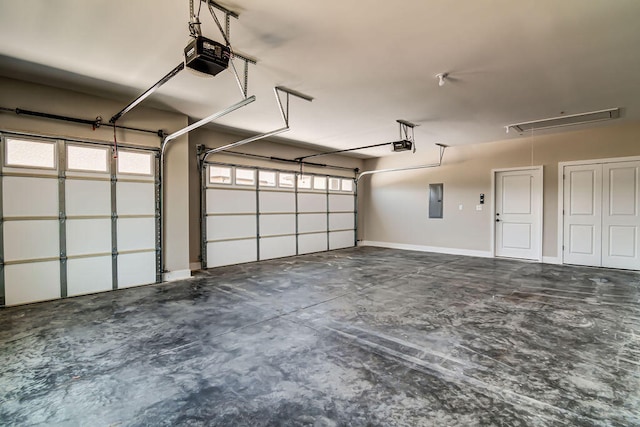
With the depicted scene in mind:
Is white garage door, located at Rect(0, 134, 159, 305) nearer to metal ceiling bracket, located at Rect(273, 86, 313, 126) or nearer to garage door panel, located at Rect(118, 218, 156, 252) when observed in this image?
garage door panel, located at Rect(118, 218, 156, 252)

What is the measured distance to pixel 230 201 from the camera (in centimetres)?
655

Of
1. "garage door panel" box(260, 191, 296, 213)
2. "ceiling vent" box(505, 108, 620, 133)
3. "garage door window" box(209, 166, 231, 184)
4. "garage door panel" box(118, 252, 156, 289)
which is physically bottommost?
"garage door panel" box(118, 252, 156, 289)

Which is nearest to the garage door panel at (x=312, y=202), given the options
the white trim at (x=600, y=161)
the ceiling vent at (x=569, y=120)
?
the ceiling vent at (x=569, y=120)

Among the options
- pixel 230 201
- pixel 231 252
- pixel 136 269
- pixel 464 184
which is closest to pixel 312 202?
pixel 230 201

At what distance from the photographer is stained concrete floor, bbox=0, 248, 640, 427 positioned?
182 centimetres

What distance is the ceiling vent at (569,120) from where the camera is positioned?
4984mm

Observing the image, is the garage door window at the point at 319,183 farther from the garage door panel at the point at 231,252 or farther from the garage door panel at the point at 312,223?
the garage door panel at the point at 231,252

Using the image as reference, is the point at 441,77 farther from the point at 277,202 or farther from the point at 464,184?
the point at 464,184

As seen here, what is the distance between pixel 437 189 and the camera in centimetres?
830

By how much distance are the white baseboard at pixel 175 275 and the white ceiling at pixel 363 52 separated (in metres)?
2.56

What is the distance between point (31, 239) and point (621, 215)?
966cm

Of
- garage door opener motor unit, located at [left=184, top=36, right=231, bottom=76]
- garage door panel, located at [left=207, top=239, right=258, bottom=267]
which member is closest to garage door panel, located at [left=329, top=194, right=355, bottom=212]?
garage door panel, located at [left=207, top=239, right=258, bottom=267]

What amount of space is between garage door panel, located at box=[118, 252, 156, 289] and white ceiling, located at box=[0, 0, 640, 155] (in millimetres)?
2143

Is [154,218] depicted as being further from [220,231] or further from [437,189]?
[437,189]
